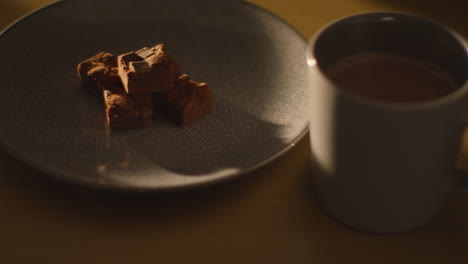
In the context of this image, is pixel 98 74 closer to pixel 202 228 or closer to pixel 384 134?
pixel 202 228

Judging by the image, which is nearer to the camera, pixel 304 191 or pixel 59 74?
pixel 304 191

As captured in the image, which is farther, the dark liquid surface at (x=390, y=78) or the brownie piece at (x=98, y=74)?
the brownie piece at (x=98, y=74)

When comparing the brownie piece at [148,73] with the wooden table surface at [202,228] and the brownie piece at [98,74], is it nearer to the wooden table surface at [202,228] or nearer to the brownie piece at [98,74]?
the brownie piece at [98,74]

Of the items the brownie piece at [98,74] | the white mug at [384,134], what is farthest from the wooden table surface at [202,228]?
the brownie piece at [98,74]

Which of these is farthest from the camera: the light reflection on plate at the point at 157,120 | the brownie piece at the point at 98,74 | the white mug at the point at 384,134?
the brownie piece at the point at 98,74

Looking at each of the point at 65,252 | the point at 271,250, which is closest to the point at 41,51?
the point at 65,252

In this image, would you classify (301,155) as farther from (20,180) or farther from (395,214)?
(20,180)
